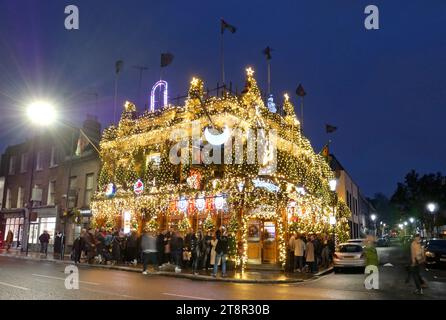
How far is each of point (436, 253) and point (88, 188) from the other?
23023 mm

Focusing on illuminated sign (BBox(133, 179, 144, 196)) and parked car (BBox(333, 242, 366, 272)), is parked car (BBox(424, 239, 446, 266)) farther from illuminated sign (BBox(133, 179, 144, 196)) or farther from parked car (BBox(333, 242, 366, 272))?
illuminated sign (BBox(133, 179, 144, 196))

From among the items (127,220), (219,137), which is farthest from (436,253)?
(127,220)

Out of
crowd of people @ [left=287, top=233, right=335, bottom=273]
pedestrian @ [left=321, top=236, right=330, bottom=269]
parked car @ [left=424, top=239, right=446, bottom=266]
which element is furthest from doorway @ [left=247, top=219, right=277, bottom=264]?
parked car @ [left=424, top=239, right=446, bottom=266]

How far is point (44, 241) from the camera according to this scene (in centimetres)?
2855

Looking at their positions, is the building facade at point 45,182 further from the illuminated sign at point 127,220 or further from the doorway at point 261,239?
the doorway at point 261,239

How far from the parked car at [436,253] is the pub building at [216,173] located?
21.5 ft

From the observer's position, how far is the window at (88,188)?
30.1m

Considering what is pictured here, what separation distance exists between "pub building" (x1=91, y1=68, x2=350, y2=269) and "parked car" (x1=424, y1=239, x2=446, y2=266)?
6.57 metres

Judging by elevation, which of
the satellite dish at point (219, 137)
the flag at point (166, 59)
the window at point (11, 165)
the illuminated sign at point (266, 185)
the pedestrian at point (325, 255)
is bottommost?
the pedestrian at point (325, 255)

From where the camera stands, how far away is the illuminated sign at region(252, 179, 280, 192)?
20922 mm

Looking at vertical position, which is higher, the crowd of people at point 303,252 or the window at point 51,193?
the window at point 51,193

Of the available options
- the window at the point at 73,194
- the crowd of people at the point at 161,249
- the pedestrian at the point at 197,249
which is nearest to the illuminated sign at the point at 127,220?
the crowd of people at the point at 161,249

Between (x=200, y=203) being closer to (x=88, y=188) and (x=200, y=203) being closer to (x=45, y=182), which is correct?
(x=88, y=188)
